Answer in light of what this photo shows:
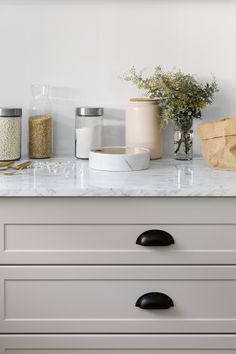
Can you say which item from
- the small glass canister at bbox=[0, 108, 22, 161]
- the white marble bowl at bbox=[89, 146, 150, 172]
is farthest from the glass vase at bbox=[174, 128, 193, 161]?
the small glass canister at bbox=[0, 108, 22, 161]

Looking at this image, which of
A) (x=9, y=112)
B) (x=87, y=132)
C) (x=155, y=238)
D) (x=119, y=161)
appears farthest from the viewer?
(x=87, y=132)

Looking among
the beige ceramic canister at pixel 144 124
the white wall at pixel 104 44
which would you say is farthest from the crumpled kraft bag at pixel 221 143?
the white wall at pixel 104 44

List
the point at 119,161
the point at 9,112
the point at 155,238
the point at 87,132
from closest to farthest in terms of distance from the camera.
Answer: the point at 155,238 < the point at 119,161 < the point at 9,112 < the point at 87,132

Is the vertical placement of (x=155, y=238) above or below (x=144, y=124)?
below

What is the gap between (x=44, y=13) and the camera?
2.12m

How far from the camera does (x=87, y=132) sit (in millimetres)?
2057

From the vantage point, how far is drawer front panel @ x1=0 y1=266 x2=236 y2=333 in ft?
5.22

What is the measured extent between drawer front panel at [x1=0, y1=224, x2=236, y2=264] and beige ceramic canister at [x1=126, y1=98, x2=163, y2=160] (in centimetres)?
53
